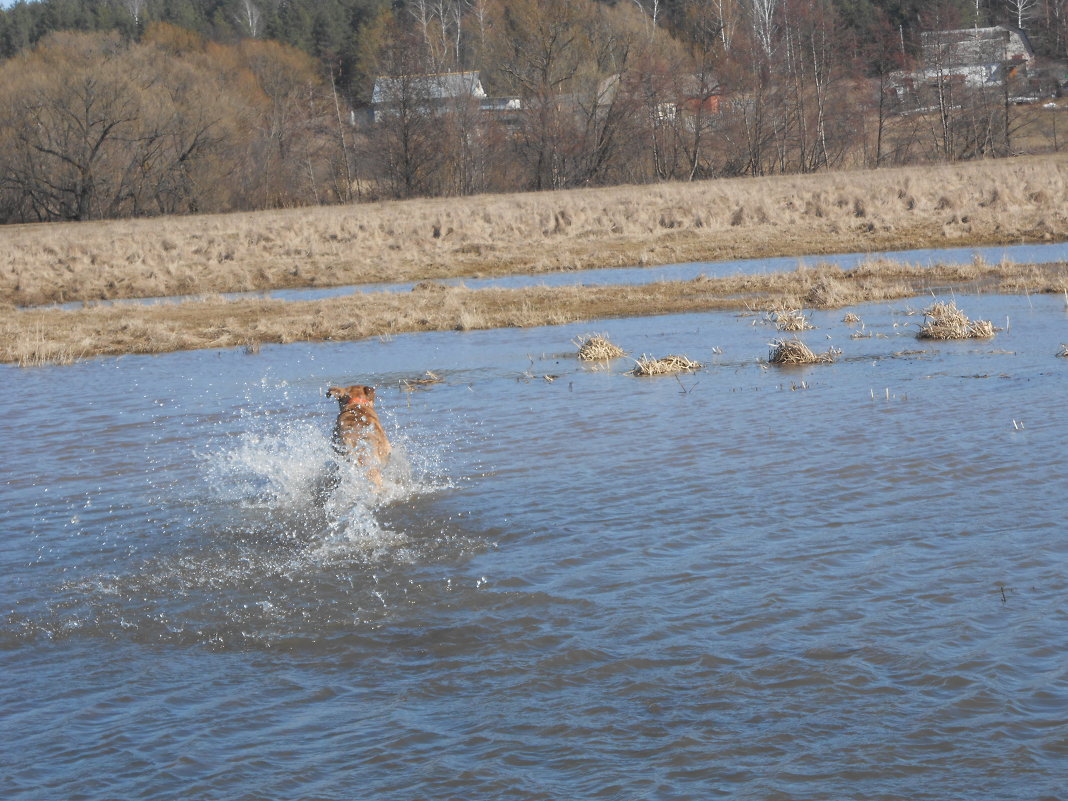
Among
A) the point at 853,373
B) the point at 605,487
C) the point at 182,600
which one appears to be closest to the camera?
the point at 182,600

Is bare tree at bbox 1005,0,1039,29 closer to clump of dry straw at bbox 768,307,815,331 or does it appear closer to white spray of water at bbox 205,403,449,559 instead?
clump of dry straw at bbox 768,307,815,331

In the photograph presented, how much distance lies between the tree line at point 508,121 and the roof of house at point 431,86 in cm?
24

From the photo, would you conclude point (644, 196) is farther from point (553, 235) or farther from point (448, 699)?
point (448, 699)

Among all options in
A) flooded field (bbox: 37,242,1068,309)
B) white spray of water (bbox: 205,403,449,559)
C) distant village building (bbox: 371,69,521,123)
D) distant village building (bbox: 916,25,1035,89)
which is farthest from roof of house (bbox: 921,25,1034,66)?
white spray of water (bbox: 205,403,449,559)

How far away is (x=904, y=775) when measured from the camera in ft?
12.9

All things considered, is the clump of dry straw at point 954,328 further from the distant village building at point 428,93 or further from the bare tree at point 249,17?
the bare tree at point 249,17

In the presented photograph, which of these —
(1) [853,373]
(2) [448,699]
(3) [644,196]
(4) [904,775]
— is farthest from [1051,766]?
(3) [644,196]

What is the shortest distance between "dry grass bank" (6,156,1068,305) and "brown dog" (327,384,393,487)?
15350mm

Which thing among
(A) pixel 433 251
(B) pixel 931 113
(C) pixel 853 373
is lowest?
(C) pixel 853 373

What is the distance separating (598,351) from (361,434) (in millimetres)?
5705

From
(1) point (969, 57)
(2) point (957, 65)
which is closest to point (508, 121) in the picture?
(2) point (957, 65)

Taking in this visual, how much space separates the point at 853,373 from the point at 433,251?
16660 mm

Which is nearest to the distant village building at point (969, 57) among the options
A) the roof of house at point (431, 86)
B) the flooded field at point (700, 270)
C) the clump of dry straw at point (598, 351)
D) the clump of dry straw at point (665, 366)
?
the roof of house at point (431, 86)

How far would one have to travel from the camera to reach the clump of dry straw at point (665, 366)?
1233 centimetres
